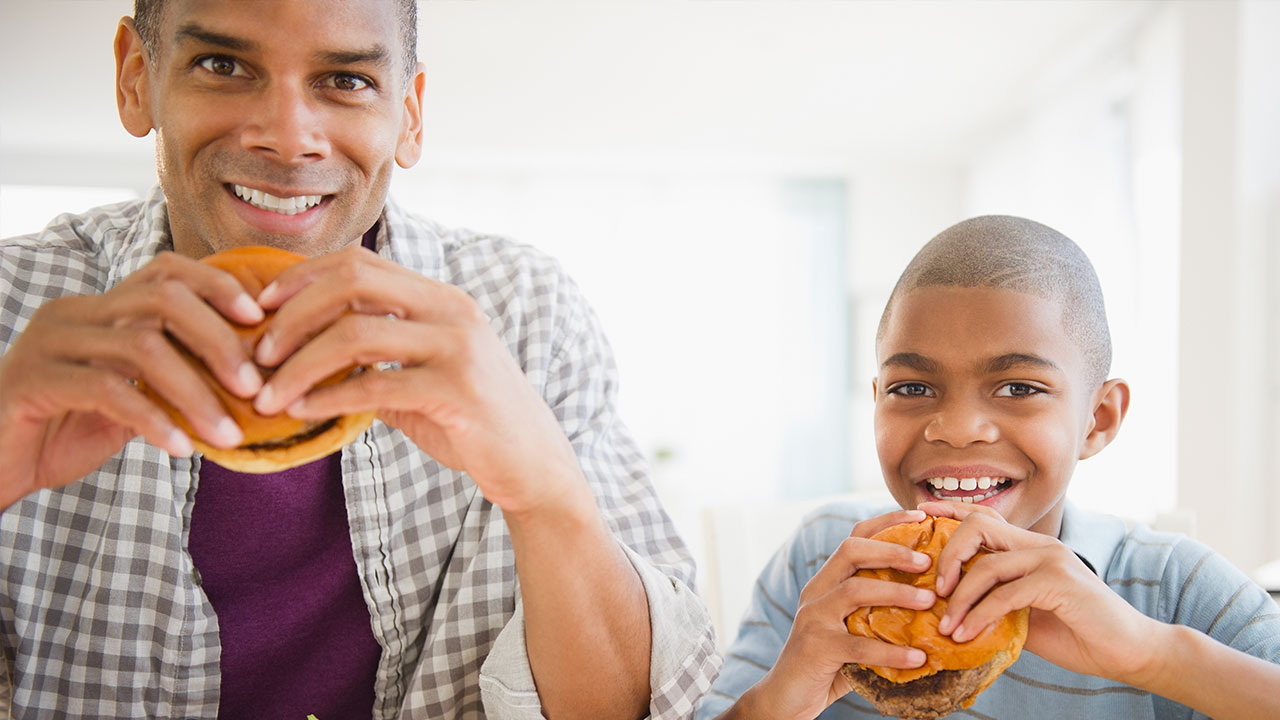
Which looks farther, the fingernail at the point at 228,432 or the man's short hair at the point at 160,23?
the man's short hair at the point at 160,23

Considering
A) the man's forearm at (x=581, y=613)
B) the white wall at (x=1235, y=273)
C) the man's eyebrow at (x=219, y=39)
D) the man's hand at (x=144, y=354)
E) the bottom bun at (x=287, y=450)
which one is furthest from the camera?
the white wall at (x=1235, y=273)

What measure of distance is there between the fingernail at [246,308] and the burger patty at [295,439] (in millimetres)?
131

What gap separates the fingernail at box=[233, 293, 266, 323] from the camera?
873mm

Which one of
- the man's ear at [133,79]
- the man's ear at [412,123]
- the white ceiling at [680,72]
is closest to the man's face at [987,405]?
the man's ear at [412,123]

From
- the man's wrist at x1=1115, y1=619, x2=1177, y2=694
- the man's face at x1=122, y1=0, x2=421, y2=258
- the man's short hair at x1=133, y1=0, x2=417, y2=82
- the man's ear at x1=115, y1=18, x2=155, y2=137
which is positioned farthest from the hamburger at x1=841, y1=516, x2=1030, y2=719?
the man's ear at x1=115, y1=18, x2=155, y2=137

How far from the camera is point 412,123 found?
5.33ft

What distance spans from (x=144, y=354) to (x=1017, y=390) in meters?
1.22

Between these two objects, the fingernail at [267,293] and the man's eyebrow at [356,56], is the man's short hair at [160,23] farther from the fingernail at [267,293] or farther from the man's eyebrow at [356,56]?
the fingernail at [267,293]

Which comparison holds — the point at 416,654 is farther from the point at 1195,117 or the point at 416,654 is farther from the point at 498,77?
the point at 498,77

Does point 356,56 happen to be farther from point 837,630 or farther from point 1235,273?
point 1235,273

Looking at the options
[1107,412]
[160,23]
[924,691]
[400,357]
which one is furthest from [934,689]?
[160,23]

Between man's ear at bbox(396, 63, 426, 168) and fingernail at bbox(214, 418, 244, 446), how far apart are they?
781mm

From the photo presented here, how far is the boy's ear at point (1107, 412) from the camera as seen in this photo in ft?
5.24

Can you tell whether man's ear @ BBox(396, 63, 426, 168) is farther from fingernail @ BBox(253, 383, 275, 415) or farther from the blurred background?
the blurred background
